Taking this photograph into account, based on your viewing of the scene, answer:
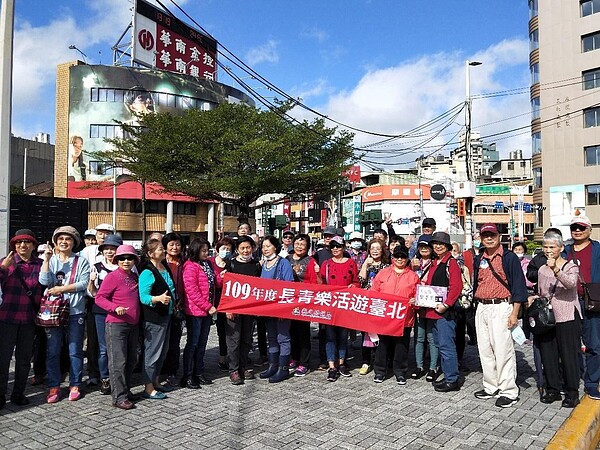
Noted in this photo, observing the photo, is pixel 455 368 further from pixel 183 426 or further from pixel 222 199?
pixel 222 199

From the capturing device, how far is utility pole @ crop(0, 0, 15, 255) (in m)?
7.70

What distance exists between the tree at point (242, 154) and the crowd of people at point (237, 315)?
41.3 feet

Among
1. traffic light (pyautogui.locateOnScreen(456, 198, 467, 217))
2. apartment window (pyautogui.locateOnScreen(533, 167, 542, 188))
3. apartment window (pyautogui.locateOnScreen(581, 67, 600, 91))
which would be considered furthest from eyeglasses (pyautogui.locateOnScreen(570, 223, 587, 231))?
apartment window (pyautogui.locateOnScreen(533, 167, 542, 188))

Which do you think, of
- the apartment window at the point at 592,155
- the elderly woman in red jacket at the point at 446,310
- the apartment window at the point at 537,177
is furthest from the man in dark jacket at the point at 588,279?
the apartment window at the point at 537,177

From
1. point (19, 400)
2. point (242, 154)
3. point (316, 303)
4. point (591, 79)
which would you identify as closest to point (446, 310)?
point (316, 303)

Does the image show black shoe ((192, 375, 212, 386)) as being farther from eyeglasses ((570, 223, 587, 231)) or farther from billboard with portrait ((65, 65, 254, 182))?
billboard with portrait ((65, 65, 254, 182))

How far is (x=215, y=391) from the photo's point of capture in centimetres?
619

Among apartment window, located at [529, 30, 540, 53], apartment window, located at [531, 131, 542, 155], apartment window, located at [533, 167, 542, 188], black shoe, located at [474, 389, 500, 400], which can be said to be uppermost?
apartment window, located at [529, 30, 540, 53]

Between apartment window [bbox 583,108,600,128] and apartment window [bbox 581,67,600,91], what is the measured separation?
5.48 ft

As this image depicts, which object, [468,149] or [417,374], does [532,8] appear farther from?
[417,374]

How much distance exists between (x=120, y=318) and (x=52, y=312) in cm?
85

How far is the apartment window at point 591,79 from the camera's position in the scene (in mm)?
36562

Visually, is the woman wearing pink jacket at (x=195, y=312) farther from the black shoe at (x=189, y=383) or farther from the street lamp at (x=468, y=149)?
the street lamp at (x=468, y=149)

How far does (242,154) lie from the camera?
19.2 m
